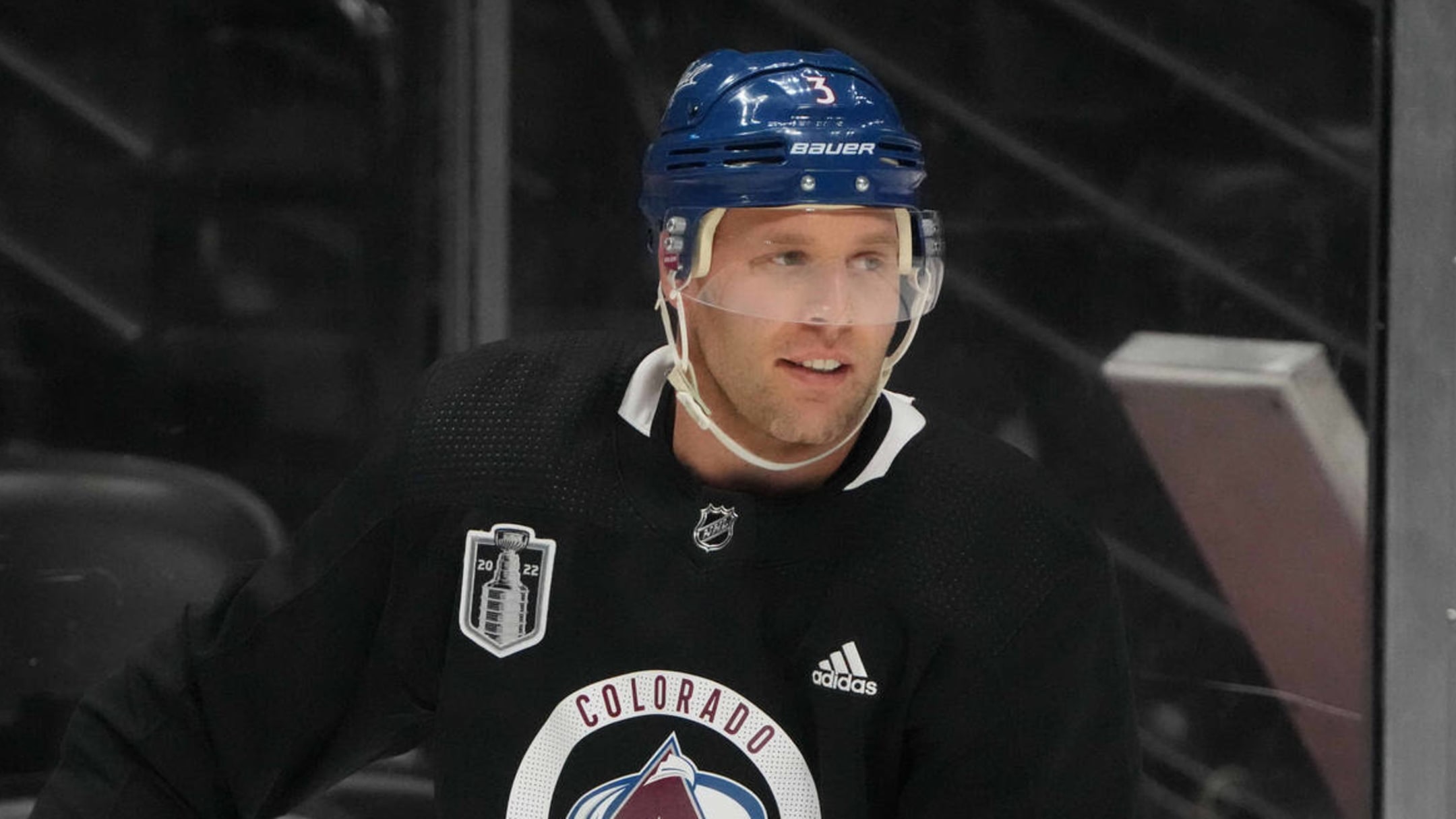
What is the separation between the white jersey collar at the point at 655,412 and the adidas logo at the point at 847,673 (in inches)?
5.4

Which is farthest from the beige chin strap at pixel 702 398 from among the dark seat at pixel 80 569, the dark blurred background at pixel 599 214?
the dark seat at pixel 80 569

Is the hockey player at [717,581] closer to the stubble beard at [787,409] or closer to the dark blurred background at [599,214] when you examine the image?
the stubble beard at [787,409]

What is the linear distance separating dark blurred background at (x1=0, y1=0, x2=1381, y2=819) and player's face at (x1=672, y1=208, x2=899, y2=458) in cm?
88

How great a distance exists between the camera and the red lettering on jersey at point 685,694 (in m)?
1.58

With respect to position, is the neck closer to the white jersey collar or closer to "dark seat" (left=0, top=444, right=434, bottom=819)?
the white jersey collar

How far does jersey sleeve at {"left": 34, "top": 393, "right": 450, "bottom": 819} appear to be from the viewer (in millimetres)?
1676

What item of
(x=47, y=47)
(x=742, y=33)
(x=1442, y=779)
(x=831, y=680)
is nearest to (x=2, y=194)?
(x=47, y=47)

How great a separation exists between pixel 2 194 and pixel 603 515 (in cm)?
122

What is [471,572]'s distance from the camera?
1649mm

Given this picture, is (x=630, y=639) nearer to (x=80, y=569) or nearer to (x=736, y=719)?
(x=736, y=719)

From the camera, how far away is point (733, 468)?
5.31ft

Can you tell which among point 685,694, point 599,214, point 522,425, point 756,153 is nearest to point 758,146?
point 756,153

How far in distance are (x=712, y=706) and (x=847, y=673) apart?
0.39 ft

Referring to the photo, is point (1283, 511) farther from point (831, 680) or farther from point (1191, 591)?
point (831, 680)
